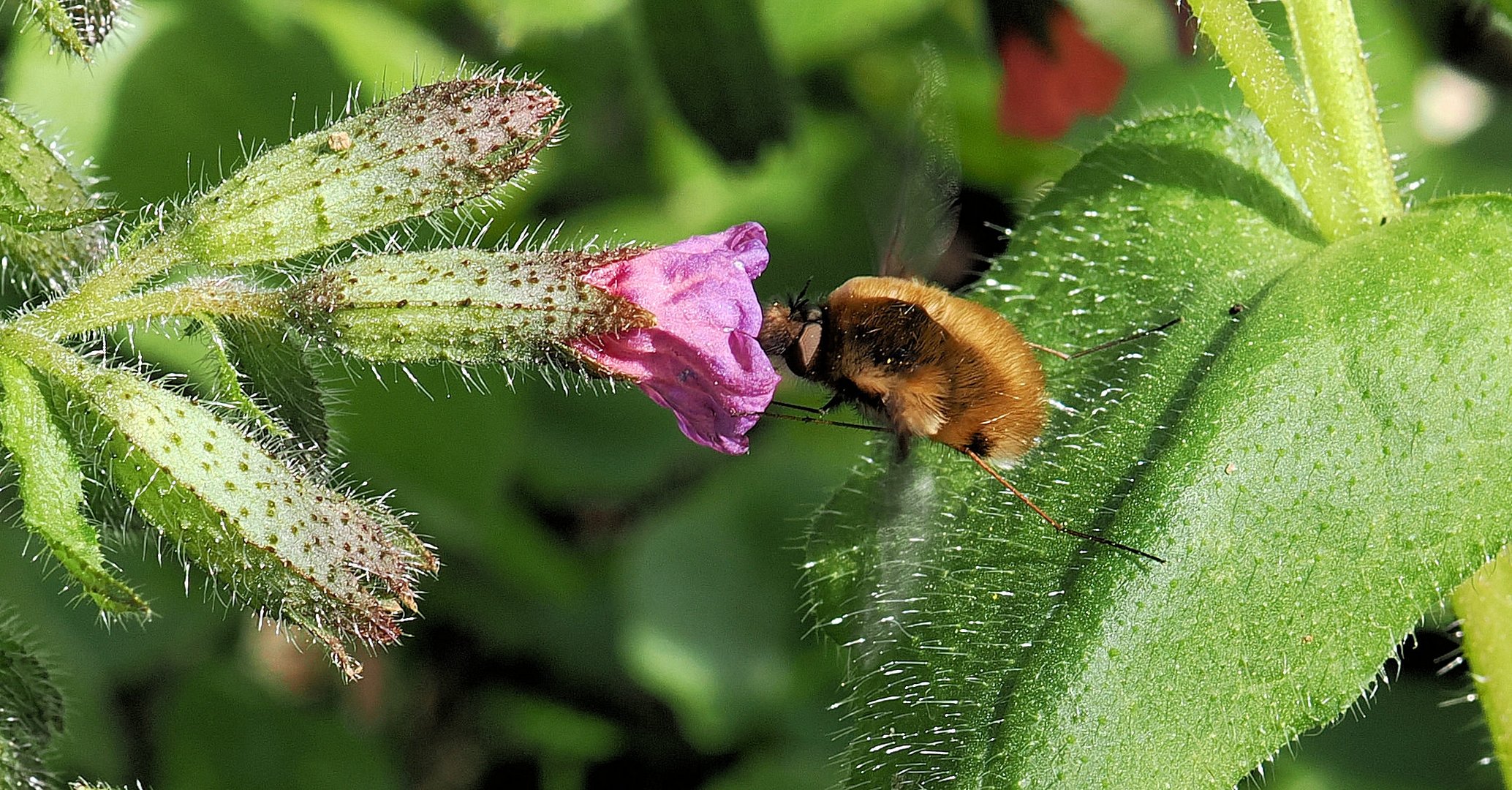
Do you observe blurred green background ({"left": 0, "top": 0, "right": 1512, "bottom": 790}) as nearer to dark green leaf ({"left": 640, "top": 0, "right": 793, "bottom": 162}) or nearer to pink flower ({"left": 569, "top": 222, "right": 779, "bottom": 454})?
dark green leaf ({"left": 640, "top": 0, "right": 793, "bottom": 162})

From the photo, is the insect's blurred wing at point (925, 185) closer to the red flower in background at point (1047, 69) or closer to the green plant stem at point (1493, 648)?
the green plant stem at point (1493, 648)

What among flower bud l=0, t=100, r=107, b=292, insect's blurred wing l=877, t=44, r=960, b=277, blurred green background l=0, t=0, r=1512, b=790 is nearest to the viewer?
flower bud l=0, t=100, r=107, b=292

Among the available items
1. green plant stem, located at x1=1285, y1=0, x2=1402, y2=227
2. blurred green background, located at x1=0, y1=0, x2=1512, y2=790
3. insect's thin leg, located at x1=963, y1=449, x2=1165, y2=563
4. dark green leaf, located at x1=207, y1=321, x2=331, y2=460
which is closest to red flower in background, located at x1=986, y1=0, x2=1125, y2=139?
blurred green background, located at x1=0, y1=0, x2=1512, y2=790

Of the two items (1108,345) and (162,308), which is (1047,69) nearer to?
(1108,345)

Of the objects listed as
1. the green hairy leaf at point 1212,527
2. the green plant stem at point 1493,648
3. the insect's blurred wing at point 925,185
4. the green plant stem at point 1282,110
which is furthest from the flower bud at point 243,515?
the green plant stem at point 1493,648

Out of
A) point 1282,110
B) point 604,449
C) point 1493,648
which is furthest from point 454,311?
point 604,449

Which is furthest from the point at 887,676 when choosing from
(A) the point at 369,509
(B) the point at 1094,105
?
(B) the point at 1094,105

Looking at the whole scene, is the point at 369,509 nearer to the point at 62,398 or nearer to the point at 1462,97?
the point at 62,398

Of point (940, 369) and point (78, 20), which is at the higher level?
point (78, 20)
